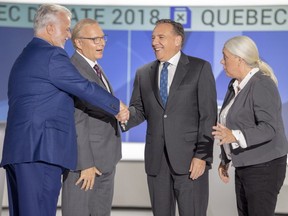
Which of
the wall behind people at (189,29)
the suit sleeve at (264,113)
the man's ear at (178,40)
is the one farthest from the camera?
the wall behind people at (189,29)

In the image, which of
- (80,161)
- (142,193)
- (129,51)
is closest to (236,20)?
(129,51)

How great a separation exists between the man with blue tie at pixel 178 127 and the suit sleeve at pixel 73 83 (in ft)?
1.22

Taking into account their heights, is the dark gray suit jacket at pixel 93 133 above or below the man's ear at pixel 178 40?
below

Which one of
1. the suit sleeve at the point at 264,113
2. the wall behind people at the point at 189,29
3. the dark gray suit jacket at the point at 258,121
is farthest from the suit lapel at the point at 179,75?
the wall behind people at the point at 189,29

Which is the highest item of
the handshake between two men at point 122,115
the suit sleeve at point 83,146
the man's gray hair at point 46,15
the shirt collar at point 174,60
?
the man's gray hair at point 46,15

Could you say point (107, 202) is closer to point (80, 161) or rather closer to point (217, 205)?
point (80, 161)

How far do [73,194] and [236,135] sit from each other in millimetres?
946

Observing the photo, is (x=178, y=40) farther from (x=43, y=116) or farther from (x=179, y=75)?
(x=43, y=116)

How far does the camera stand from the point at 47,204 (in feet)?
10.1

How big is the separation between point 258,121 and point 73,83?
96 centimetres

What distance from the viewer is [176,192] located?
3.38m

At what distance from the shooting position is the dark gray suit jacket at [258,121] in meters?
3.01

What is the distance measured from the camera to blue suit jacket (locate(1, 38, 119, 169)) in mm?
3000

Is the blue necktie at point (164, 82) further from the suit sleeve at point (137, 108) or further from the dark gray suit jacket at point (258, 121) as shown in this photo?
the dark gray suit jacket at point (258, 121)
